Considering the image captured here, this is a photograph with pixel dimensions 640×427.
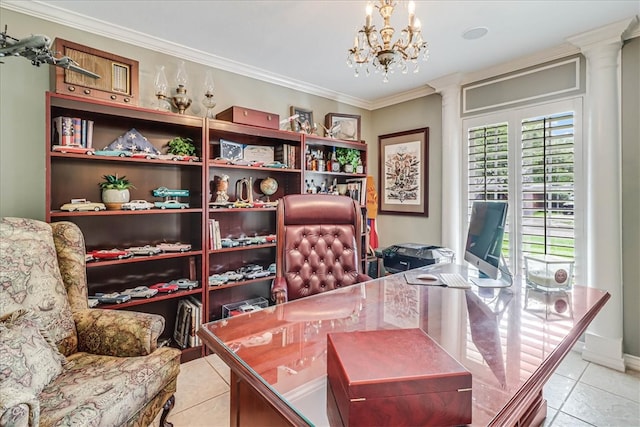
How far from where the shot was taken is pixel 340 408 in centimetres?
68

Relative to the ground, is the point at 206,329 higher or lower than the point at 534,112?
lower

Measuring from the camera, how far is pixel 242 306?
9.65 feet

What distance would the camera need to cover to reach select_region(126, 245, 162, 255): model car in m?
2.33

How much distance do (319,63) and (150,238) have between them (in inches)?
83.8

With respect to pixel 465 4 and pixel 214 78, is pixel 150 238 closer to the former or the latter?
pixel 214 78

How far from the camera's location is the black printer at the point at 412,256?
122 inches

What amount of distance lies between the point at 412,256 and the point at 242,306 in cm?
170

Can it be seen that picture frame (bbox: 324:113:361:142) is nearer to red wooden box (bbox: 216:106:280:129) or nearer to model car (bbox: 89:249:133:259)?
red wooden box (bbox: 216:106:280:129)

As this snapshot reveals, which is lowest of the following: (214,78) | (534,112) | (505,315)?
(505,315)

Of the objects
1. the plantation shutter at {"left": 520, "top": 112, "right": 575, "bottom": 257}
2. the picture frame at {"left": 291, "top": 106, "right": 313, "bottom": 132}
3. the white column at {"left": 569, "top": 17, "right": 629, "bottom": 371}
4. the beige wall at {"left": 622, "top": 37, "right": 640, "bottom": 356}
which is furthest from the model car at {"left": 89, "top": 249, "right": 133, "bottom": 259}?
the beige wall at {"left": 622, "top": 37, "right": 640, "bottom": 356}

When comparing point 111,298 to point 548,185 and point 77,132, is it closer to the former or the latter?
point 77,132

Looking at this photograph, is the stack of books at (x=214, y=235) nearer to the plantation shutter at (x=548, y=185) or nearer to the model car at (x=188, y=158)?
the model car at (x=188, y=158)

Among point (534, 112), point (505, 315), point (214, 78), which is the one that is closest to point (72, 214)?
point (214, 78)

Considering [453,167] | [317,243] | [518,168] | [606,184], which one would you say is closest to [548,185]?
[518,168]
